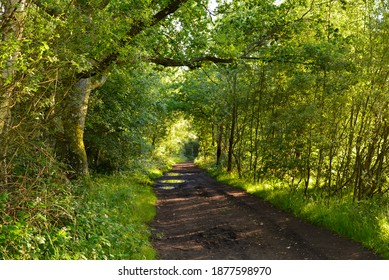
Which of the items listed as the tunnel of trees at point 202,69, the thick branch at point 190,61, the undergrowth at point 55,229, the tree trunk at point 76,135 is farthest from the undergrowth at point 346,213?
the tree trunk at point 76,135

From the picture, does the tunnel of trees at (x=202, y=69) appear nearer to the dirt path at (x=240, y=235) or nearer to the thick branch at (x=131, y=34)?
the thick branch at (x=131, y=34)

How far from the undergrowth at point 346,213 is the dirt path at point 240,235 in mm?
298

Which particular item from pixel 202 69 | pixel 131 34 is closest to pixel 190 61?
pixel 202 69

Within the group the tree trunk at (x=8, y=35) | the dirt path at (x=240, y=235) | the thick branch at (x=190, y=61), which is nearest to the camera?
the tree trunk at (x=8, y=35)

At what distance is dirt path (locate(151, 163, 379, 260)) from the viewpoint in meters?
8.39

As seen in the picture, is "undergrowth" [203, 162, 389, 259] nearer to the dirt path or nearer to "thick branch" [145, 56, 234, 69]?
the dirt path

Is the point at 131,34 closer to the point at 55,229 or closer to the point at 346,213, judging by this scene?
the point at 55,229

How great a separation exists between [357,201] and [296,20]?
6751mm

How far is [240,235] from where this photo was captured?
1008cm

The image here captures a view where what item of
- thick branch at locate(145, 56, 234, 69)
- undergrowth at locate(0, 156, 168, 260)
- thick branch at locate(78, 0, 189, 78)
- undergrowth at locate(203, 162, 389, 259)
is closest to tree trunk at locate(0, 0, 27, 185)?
undergrowth at locate(0, 156, 168, 260)

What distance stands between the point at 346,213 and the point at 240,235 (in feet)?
10.3

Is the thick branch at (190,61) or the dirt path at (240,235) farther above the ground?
the thick branch at (190,61)

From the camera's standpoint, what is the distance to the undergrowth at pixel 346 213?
28.5 ft
